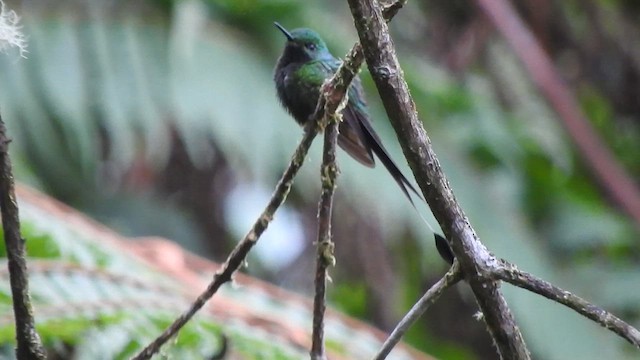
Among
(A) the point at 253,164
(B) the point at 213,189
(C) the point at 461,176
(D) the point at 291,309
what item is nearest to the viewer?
(D) the point at 291,309

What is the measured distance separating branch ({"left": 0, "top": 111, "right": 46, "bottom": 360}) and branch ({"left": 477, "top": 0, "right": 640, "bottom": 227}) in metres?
3.51

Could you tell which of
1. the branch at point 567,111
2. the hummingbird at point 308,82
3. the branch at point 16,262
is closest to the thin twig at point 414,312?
the branch at point 16,262

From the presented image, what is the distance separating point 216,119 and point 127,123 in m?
0.38

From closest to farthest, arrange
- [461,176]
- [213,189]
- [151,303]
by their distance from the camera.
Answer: [151,303], [461,176], [213,189]

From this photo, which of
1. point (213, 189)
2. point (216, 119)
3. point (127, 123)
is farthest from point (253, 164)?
point (213, 189)

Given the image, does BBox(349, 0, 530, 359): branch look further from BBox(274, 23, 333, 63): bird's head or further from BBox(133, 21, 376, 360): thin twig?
BBox(274, 23, 333, 63): bird's head

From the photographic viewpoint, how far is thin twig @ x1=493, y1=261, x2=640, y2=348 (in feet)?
3.91

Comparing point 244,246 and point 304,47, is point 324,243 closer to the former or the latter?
point 244,246

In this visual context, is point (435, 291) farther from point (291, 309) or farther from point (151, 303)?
point (291, 309)

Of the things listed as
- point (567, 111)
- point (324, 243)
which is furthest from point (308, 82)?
point (567, 111)

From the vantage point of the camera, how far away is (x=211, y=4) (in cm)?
450

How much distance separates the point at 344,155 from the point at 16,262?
2934mm

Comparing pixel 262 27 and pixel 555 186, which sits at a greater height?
pixel 555 186

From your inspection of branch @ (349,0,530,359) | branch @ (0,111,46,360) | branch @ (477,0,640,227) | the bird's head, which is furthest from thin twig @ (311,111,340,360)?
branch @ (477,0,640,227)
